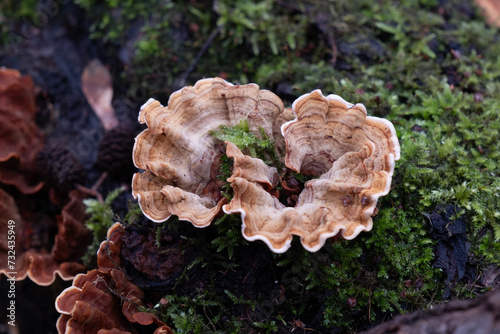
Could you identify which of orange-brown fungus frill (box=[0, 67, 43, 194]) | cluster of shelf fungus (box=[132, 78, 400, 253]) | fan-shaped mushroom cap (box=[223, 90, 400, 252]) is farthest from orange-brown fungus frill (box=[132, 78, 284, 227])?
orange-brown fungus frill (box=[0, 67, 43, 194])

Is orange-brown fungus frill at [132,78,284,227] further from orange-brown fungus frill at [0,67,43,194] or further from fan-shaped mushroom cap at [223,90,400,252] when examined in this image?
orange-brown fungus frill at [0,67,43,194]

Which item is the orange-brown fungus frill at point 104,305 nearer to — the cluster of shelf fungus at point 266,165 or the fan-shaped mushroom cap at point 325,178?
the cluster of shelf fungus at point 266,165

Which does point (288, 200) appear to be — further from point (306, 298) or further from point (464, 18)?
point (464, 18)

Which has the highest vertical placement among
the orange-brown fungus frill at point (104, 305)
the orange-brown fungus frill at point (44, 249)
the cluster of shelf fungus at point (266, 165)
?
the cluster of shelf fungus at point (266, 165)

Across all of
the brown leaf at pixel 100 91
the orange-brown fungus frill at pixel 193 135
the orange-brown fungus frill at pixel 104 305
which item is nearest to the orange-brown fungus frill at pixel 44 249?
the orange-brown fungus frill at pixel 104 305

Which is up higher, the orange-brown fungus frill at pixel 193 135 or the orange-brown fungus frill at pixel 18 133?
the orange-brown fungus frill at pixel 193 135
